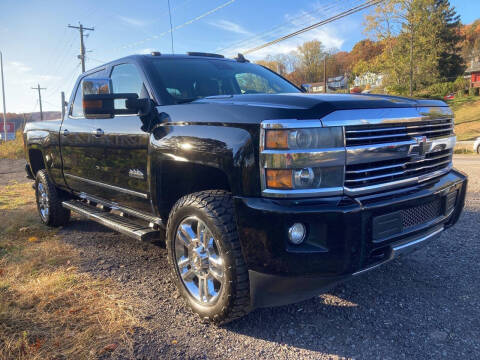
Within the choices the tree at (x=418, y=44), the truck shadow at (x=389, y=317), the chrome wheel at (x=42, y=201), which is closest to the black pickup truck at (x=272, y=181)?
the truck shadow at (x=389, y=317)

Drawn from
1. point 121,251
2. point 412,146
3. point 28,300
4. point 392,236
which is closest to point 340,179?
point 392,236

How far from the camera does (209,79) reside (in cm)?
351

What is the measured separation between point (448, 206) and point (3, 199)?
755cm

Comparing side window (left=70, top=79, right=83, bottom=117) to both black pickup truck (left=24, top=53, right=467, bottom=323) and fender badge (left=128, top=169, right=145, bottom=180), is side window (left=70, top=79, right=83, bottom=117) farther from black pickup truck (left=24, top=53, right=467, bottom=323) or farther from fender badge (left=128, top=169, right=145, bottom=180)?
fender badge (left=128, top=169, right=145, bottom=180)

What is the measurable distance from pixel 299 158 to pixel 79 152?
2.88m

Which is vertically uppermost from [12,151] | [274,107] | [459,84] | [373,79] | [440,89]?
[373,79]

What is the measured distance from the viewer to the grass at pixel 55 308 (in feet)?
7.36

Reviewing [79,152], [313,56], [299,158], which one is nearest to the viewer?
[299,158]

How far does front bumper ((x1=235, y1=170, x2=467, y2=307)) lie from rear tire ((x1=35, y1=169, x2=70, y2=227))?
12.1 feet

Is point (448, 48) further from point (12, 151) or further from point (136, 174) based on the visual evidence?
point (136, 174)

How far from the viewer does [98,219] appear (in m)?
3.73

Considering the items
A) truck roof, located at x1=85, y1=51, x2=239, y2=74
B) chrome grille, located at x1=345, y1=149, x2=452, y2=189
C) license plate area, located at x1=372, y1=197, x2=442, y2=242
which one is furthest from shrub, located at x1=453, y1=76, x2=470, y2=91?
license plate area, located at x1=372, y1=197, x2=442, y2=242

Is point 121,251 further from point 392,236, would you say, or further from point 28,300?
point 392,236

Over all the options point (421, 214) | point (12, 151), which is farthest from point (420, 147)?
point (12, 151)
